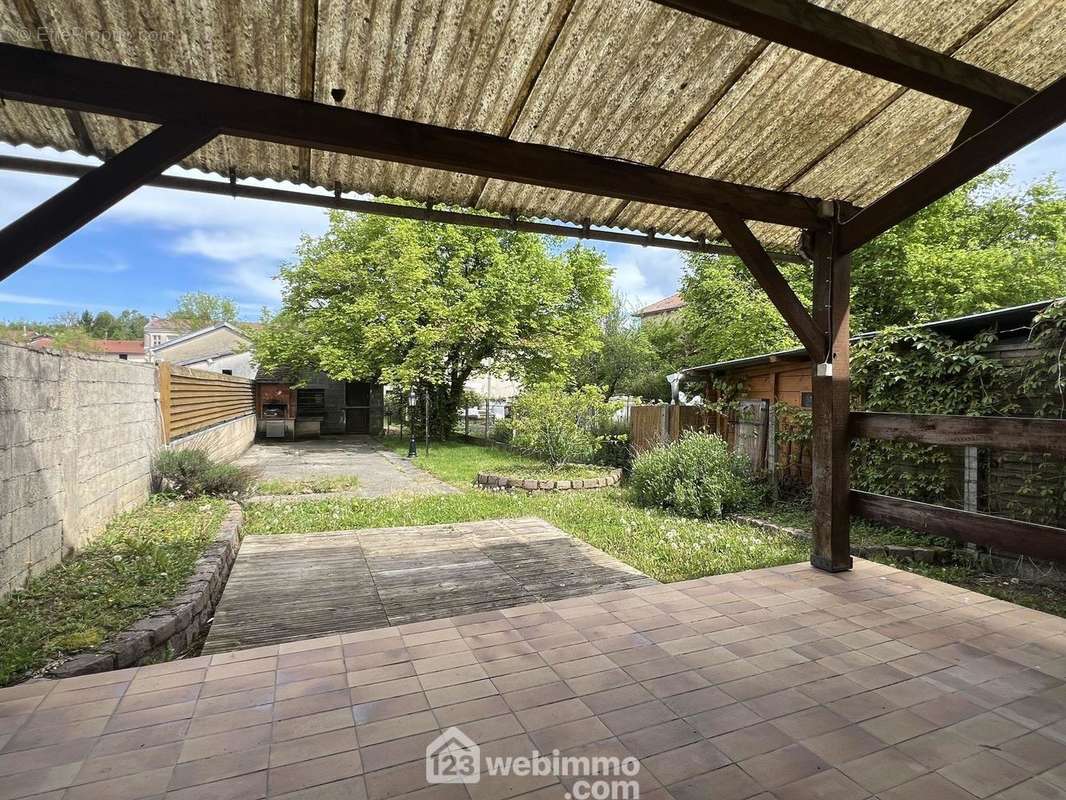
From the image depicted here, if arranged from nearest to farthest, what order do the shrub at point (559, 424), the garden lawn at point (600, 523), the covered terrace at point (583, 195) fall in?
the covered terrace at point (583, 195) < the garden lawn at point (600, 523) < the shrub at point (559, 424)

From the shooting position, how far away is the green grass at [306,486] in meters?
7.73

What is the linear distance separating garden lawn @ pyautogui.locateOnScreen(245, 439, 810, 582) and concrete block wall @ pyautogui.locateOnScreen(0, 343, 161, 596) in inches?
54.3

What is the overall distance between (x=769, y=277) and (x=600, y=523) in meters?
3.43

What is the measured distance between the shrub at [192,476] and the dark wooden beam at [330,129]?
4981 mm

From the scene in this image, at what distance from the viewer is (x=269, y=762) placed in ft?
6.14

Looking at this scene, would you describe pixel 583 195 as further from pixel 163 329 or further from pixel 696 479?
pixel 163 329

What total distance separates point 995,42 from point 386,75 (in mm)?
2918

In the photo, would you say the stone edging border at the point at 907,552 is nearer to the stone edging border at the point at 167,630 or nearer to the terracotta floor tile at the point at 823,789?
the terracotta floor tile at the point at 823,789

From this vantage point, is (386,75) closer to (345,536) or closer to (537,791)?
(537,791)

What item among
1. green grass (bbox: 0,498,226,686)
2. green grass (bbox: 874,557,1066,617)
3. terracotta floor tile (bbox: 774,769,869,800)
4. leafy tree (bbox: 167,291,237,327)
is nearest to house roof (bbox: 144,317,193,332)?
leafy tree (bbox: 167,291,237,327)

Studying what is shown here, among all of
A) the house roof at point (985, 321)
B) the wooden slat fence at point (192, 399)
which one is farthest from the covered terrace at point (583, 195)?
the wooden slat fence at point (192, 399)

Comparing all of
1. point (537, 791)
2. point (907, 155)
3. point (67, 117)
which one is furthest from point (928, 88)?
point (67, 117)

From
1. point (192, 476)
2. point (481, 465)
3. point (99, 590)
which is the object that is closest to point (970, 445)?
point (99, 590)

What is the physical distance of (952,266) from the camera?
37.9 ft
